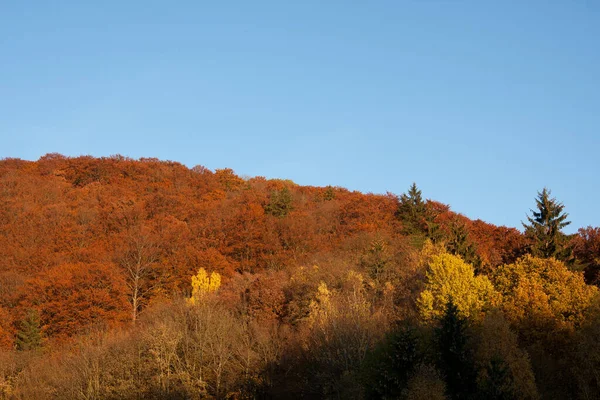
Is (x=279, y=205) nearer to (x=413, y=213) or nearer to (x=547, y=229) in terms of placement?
(x=413, y=213)

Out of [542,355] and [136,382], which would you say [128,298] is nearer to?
[136,382]

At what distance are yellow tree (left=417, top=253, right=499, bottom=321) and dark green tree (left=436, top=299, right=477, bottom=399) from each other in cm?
853

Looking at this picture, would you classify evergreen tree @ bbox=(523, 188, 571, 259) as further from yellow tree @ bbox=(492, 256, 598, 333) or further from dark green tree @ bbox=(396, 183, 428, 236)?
dark green tree @ bbox=(396, 183, 428, 236)

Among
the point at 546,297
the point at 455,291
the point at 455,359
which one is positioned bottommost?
the point at 455,359

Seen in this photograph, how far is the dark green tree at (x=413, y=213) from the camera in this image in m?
64.8

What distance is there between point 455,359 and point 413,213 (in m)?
41.0

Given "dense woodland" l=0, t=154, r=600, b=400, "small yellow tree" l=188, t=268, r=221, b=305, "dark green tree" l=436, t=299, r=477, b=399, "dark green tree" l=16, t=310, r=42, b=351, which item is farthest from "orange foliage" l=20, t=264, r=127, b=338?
"dark green tree" l=436, t=299, r=477, b=399

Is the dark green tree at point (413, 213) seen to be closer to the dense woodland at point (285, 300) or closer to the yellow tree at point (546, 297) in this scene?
the dense woodland at point (285, 300)

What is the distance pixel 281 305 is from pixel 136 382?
13864 millimetres

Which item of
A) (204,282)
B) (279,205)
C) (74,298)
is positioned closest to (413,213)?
(279,205)

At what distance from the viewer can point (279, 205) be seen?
7325 centimetres

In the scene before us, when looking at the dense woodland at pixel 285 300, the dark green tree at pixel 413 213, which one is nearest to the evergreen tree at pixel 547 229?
the dense woodland at pixel 285 300

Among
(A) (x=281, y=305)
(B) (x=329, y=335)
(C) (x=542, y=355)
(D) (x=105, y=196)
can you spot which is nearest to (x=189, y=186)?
(D) (x=105, y=196)

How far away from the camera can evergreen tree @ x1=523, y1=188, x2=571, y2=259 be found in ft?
146
